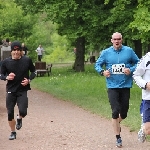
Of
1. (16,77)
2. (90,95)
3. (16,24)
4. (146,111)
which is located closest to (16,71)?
(16,77)

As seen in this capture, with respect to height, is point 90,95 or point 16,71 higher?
point 16,71

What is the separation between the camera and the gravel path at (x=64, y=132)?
29.2 ft

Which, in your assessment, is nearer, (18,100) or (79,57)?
(18,100)

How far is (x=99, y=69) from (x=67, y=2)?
22.1 metres

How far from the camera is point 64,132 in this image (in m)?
10.5

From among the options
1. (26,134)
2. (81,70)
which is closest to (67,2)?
(81,70)

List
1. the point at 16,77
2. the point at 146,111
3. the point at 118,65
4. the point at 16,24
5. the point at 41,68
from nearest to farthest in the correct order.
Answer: the point at 146,111, the point at 118,65, the point at 16,77, the point at 41,68, the point at 16,24

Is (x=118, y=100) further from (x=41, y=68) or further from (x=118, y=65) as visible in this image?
(x=41, y=68)

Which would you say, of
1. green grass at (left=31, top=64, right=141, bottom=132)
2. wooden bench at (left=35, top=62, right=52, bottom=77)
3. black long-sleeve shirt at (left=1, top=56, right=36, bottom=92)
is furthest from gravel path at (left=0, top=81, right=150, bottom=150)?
wooden bench at (left=35, top=62, right=52, bottom=77)

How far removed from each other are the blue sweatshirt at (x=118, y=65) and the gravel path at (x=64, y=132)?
1.08m

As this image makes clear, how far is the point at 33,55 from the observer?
47875mm

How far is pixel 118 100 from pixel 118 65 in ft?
2.04

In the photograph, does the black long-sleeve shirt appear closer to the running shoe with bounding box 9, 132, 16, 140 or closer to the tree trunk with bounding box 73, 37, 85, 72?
the running shoe with bounding box 9, 132, 16, 140

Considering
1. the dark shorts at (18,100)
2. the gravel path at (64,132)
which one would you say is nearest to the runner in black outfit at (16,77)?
the dark shorts at (18,100)
